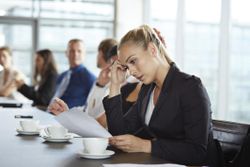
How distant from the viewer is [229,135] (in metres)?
1.95

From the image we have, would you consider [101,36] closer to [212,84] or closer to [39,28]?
[39,28]

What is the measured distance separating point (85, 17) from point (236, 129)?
638 cm

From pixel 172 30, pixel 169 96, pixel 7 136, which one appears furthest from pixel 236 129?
pixel 172 30

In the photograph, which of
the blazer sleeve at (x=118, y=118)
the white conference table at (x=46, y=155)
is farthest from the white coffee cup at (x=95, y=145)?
the blazer sleeve at (x=118, y=118)

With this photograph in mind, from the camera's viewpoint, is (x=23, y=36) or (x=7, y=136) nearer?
(x=7, y=136)

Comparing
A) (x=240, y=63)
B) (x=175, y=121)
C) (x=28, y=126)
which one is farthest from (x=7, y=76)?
(x=175, y=121)

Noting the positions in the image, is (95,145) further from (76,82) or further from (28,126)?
(76,82)

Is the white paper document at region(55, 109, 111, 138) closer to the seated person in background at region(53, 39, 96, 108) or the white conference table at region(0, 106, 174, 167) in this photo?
the white conference table at region(0, 106, 174, 167)

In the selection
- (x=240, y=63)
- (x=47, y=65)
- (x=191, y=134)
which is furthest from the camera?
(x=47, y=65)

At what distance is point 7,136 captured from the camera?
2.10m

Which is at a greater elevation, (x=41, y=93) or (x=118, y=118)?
(x=118, y=118)

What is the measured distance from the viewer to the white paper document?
1.87 m

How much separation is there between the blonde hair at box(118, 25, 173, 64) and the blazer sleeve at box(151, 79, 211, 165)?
0.70 feet

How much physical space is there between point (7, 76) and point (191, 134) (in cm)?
489
